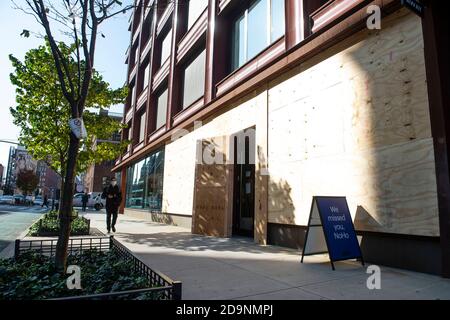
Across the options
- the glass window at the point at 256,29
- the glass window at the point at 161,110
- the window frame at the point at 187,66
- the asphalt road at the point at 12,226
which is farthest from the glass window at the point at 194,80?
the asphalt road at the point at 12,226

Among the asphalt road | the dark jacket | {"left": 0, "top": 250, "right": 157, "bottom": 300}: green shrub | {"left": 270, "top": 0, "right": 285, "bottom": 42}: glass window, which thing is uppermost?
{"left": 270, "top": 0, "right": 285, "bottom": 42}: glass window

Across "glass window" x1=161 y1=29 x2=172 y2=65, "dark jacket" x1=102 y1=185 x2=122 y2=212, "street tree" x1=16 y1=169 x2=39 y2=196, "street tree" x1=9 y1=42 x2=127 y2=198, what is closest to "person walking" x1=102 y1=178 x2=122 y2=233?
"dark jacket" x1=102 y1=185 x2=122 y2=212

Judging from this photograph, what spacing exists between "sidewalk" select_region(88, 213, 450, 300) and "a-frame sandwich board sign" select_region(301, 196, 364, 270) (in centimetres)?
23

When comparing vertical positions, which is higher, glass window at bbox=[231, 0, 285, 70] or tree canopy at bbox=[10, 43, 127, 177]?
glass window at bbox=[231, 0, 285, 70]

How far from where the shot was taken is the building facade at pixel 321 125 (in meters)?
4.91

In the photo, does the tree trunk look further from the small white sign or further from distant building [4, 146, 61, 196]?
distant building [4, 146, 61, 196]

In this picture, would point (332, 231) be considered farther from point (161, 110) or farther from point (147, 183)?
point (161, 110)

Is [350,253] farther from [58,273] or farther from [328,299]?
[58,273]

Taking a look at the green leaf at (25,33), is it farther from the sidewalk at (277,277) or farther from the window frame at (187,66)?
the window frame at (187,66)

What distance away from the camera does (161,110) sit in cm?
1945

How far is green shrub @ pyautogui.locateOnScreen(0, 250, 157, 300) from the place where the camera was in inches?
127

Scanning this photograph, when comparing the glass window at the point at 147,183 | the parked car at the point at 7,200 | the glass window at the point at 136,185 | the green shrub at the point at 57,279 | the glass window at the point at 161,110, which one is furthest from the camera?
the parked car at the point at 7,200

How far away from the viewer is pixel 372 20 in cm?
591

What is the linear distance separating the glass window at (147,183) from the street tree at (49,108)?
4.37 meters
